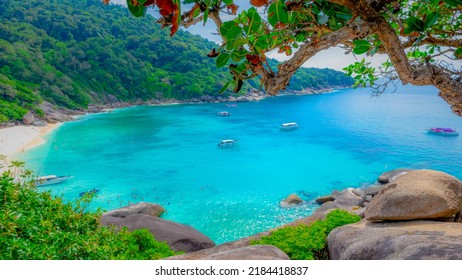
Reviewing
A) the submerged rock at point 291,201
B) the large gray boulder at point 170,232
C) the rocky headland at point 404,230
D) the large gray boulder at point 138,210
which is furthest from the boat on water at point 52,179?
the rocky headland at point 404,230

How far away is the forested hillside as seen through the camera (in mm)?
51531

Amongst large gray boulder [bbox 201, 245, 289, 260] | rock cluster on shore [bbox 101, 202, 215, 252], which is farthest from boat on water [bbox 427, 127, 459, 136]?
large gray boulder [bbox 201, 245, 289, 260]

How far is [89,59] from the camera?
216 feet

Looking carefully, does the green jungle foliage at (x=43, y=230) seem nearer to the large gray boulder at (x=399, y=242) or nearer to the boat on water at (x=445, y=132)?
the large gray boulder at (x=399, y=242)

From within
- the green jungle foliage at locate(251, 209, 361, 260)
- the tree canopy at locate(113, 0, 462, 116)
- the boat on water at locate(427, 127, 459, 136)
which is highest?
the tree canopy at locate(113, 0, 462, 116)

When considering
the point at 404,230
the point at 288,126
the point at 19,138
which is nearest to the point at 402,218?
the point at 404,230

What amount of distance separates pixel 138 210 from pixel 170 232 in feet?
19.8

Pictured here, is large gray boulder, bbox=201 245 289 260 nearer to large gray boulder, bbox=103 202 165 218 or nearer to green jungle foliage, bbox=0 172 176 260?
green jungle foliage, bbox=0 172 176 260

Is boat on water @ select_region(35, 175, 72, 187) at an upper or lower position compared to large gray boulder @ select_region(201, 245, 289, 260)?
lower

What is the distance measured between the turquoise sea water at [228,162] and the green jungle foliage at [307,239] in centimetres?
812

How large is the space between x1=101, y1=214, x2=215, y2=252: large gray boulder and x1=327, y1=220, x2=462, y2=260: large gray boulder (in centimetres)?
503

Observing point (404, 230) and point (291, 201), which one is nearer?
point (404, 230)

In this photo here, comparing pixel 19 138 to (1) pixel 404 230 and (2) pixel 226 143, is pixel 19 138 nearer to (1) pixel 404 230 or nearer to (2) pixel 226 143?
(2) pixel 226 143

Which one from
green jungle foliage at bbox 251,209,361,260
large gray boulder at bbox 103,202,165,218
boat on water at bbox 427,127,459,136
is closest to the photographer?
green jungle foliage at bbox 251,209,361,260
